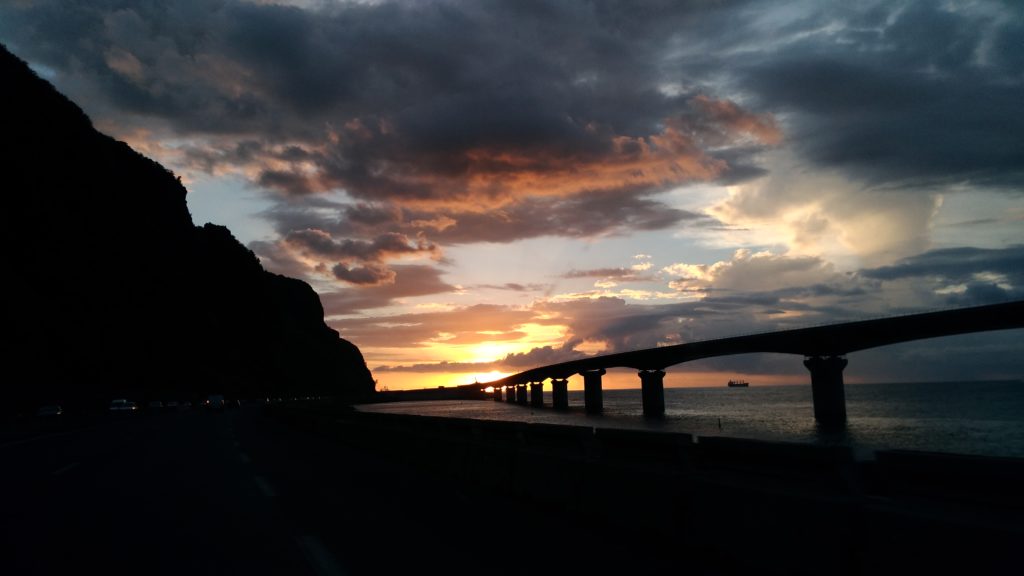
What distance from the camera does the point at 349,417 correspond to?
107ft

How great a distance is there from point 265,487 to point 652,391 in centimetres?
12232

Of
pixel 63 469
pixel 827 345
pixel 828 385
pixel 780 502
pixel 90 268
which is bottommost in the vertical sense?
pixel 63 469

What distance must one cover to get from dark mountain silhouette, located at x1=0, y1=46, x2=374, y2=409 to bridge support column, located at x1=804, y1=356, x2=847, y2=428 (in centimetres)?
8227

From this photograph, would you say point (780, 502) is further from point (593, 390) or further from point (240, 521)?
point (593, 390)

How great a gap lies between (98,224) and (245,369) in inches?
2793

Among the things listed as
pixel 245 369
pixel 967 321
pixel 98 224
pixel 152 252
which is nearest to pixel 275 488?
pixel 967 321

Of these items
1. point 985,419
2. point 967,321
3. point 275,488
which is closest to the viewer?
point 275,488

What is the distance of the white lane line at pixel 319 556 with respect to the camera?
24.2 ft

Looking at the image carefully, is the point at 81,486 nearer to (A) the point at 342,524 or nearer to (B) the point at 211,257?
(A) the point at 342,524

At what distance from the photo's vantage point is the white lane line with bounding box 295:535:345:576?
7371mm

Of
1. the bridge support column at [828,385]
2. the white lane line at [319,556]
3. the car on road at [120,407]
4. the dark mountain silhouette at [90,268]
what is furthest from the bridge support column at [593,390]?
the white lane line at [319,556]

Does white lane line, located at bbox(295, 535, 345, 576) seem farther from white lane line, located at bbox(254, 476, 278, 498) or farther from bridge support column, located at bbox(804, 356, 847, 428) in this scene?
bridge support column, located at bbox(804, 356, 847, 428)

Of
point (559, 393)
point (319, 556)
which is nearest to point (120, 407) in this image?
point (319, 556)

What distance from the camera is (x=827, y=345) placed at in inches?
3760
